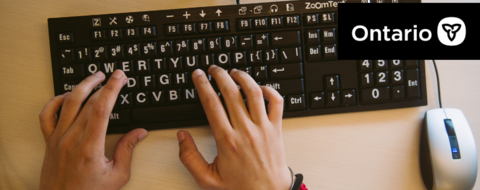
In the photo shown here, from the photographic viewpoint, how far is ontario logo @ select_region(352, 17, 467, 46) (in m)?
0.60

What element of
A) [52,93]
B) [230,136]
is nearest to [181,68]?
[230,136]

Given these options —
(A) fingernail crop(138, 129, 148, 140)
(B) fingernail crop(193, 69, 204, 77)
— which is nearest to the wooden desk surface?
(A) fingernail crop(138, 129, 148, 140)

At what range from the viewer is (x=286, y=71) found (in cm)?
59

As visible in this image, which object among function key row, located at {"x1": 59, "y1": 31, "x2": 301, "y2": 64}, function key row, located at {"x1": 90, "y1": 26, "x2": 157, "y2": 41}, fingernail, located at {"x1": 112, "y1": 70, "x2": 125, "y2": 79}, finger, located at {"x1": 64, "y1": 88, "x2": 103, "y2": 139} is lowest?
finger, located at {"x1": 64, "y1": 88, "x2": 103, "y2": 139}

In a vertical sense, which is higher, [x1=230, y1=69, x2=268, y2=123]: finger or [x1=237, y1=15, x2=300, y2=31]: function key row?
[x1=237, y1=15, x2=300, y2=31]: function key row

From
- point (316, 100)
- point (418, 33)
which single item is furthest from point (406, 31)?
point (316, 100)

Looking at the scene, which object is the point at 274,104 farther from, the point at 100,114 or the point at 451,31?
the point at 451,31

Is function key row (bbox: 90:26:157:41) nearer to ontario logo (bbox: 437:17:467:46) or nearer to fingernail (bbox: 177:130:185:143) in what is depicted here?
fingernail (bbox: 177:130:185:143)

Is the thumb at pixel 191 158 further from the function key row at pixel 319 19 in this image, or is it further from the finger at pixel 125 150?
the function key row at pixel 319 19

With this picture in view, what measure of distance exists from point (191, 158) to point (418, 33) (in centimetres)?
59

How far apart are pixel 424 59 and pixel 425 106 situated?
0.40ft

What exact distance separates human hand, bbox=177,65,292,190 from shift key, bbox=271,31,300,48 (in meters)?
0.11

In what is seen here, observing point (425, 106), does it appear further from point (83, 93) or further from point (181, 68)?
point (83, 93)

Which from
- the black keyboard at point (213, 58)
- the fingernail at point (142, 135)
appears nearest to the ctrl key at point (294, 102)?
the black keyboard at point (213, 58)
